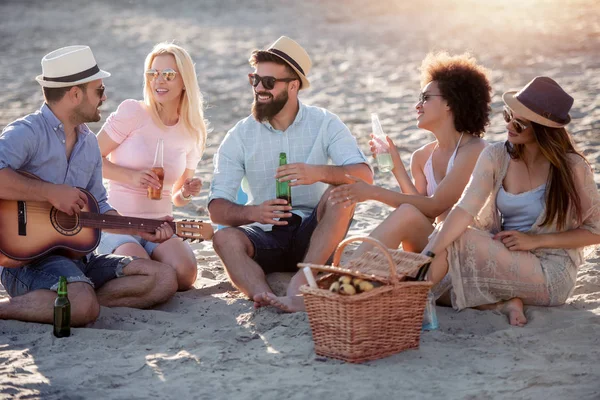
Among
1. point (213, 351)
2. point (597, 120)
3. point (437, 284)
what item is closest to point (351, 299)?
point (213, 351)

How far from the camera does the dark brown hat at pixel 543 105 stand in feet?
16.9

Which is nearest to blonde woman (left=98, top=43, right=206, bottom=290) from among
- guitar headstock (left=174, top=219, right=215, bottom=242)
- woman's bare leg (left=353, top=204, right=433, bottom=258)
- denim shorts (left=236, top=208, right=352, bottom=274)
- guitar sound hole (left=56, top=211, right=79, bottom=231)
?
guitar headstock (left=174, top=219, right=215, bottom=242)

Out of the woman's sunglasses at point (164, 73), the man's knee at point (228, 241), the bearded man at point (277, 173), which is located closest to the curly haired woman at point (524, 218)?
the bearded man at point (277, 173)

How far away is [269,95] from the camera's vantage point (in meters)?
6.26

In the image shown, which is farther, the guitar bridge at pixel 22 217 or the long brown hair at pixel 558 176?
the guitar bridge at pixel 22 217

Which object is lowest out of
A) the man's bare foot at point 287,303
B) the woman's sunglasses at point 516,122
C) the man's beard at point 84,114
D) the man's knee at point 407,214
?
the man's bare foot at point 287,303

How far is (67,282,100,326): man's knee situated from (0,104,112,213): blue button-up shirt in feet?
2.12

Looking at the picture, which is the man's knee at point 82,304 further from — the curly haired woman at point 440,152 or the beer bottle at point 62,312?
the curly haired woman at point 440,152

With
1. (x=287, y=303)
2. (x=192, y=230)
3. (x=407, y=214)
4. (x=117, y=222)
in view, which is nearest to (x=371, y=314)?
(x=287, y=303)

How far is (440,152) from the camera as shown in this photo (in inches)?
244

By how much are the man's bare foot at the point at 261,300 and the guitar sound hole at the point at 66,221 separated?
3.92ft

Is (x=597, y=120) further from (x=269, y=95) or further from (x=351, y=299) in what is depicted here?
(x=351, y=299)

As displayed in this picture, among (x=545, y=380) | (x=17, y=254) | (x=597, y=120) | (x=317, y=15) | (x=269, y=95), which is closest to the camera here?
(x=545, y=380)

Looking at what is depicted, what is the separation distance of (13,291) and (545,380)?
3151mm
